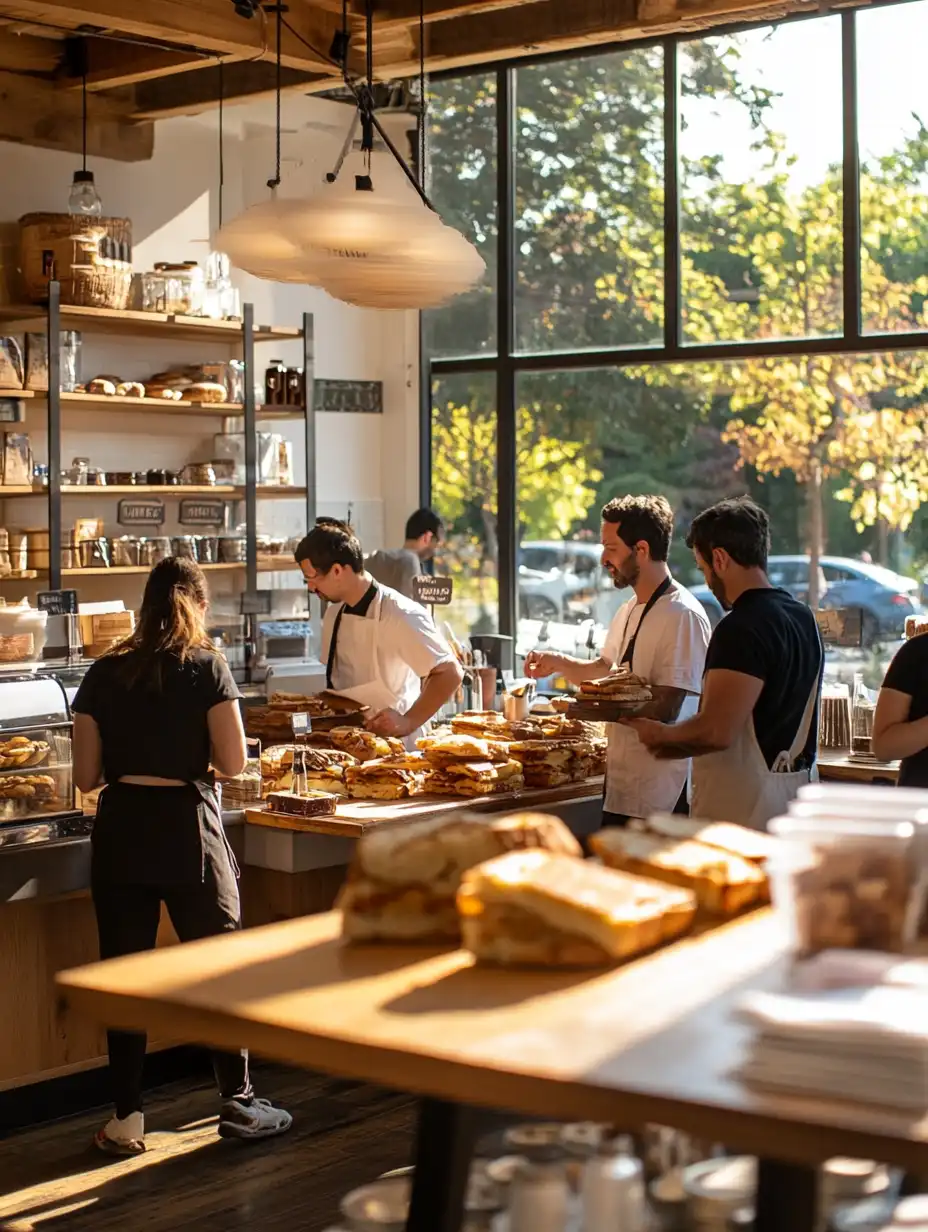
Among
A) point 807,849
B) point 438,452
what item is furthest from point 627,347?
point 807,849

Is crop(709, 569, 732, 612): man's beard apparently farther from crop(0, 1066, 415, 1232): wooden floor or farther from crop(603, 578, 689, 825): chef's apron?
crop(0, 1066, 415, 1232): wooden floor

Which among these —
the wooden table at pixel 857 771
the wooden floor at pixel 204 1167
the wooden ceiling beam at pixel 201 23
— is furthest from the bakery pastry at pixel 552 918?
the wooden ceiling beam at pixel 201 23

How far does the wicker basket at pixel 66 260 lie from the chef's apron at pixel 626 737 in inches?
124

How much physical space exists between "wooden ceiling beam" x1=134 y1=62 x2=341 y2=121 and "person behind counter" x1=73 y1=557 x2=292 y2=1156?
12.6ft

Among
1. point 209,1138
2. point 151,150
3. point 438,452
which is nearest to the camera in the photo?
point 209,1138

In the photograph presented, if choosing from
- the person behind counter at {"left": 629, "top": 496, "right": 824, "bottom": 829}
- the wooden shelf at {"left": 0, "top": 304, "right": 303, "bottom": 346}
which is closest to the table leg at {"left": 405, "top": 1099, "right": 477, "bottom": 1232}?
the person behind counter at {"left": 629, "top": 496, "right": 824, "bottom": 829}

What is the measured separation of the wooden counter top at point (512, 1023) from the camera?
1.42 metres

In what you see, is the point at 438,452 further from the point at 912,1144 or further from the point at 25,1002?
the point at 912,1144

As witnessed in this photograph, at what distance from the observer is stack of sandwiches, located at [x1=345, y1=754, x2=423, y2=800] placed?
4797 mm

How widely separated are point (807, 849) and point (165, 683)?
271cm

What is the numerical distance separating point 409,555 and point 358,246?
413 cm

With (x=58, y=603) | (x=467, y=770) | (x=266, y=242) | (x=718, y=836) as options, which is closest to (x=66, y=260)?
(x=58, y=603)

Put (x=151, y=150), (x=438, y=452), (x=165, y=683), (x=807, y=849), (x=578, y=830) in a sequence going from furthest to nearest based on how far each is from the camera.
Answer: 1. (x=438, y=452)
2. (x=151, y=150)
3. (x=578, y=830)
4. (x=165, y=683)
5. (x=807, y=849)

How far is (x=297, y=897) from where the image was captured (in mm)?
5102
